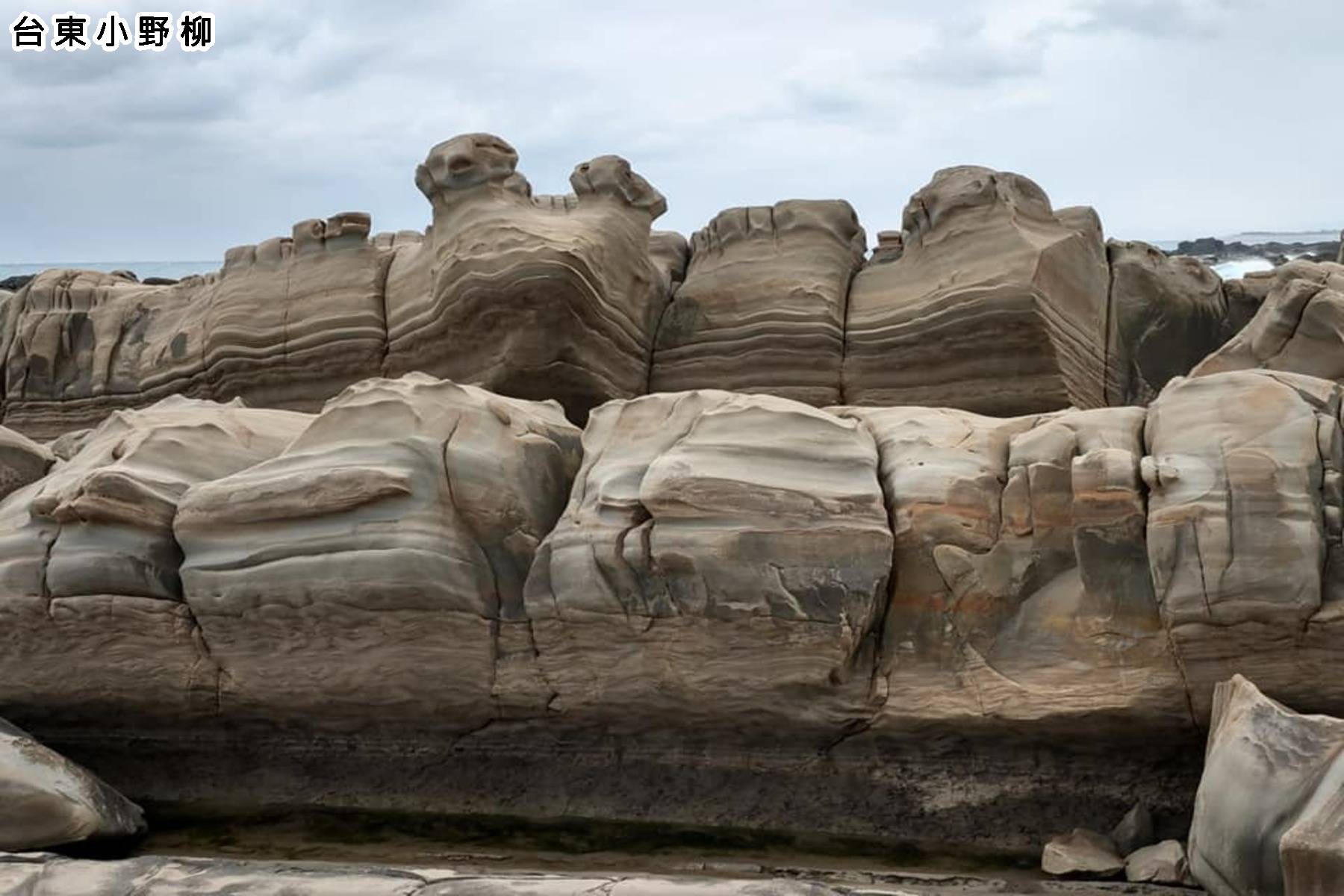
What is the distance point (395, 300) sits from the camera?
25.7ft

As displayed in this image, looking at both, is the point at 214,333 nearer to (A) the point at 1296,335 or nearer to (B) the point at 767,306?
(B) the point at 767,306

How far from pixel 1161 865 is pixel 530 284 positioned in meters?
3.62

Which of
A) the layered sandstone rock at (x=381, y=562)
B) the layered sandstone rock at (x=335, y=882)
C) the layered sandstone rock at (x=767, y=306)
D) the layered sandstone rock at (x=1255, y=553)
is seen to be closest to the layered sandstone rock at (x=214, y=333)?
the layered sandstone rock at (x=767, y=306)

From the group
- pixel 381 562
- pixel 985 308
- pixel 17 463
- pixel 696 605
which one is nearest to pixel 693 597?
pixel 696 605

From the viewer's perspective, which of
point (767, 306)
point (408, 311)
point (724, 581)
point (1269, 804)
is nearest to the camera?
point (1269, 804)

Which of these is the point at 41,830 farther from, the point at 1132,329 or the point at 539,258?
the point at 1132,329

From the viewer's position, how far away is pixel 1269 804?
4.13 m

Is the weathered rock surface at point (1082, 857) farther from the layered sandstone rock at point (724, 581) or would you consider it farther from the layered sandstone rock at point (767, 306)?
the layered sandstone rock at point (767, 306)

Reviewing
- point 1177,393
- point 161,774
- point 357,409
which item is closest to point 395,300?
point 357,409

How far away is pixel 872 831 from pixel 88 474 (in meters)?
2.87

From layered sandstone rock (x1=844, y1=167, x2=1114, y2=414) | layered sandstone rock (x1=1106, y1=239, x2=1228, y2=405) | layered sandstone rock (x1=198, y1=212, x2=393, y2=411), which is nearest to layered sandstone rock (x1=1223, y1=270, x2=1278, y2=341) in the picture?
layered sandstone rock (x1=1106, y1=239, x2=1228, y2=405)

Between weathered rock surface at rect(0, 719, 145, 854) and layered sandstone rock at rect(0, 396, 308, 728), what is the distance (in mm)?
433

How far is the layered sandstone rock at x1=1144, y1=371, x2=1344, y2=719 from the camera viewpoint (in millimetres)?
4754

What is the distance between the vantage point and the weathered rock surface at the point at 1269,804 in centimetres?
383
